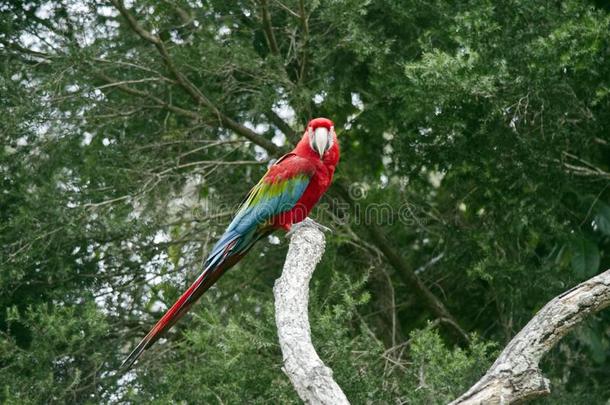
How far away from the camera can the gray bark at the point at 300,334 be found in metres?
3.24

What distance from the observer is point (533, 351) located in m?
3.38

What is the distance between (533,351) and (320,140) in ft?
8.43

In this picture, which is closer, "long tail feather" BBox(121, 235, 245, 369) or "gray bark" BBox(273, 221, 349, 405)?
"gray bark" BBox(273, 221, 349, 405)

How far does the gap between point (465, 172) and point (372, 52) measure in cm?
108

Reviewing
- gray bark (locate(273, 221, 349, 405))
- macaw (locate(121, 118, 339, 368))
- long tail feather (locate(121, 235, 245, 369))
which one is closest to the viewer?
gray bark (locate(273, 221, 349, 405))

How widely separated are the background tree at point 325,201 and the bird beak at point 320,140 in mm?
651

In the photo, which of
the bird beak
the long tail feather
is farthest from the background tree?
the bird beak

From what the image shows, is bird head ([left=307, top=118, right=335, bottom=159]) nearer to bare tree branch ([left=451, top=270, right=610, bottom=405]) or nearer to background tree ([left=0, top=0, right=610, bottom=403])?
background tree ([left=0, top=0, right=610, bottom=403])

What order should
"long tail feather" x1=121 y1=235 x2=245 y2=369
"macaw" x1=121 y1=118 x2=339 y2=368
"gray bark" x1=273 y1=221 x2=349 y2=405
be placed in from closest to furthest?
"gray bark" x1=273 y1=221 x2=349 y2=405, "long tail feather" x1=121 y1=235 x2=245 y2=369, "macaw" x1=121 y1=118 x2=339 y2=368

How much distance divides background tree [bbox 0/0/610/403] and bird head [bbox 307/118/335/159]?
62 cm

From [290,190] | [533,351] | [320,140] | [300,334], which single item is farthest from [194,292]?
[533,351]

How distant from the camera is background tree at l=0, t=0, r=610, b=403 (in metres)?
5.62

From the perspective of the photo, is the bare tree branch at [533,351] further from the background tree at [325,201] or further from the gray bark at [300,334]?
the background tree at [325,201]

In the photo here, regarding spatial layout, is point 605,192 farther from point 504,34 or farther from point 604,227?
point 504,34
